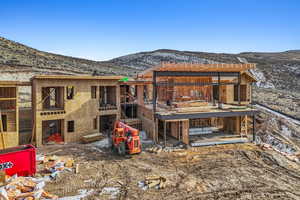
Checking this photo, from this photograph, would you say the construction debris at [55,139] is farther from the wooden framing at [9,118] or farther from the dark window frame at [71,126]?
the wooden framing at [9,118]

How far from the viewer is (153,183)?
10547 mm

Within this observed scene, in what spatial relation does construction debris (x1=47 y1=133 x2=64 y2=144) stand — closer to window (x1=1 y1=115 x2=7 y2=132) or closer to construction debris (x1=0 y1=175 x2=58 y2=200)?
window (x1=1 y1=115 x2=7 y2=132)

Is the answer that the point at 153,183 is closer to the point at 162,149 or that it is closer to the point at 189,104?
the point at 162,149

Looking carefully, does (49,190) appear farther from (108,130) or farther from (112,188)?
(108,130)

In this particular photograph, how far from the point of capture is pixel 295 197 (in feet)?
31.9

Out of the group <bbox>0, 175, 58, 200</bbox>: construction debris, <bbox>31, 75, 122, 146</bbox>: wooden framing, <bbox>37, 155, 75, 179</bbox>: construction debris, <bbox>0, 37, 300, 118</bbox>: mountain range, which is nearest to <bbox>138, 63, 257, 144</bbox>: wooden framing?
<bbox>31, 75, 122, 146</bbox>: wooden framing

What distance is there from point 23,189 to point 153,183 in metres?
5.84

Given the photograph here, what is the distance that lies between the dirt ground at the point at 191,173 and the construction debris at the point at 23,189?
556 millimetres

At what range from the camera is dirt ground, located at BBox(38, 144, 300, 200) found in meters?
9.91

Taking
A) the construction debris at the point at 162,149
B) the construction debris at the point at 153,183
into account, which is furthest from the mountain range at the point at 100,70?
the construction debris at the point at 153,183

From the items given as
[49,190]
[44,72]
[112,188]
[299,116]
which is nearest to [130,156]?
[112,188]

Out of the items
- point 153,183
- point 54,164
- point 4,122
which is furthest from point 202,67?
point 4,122

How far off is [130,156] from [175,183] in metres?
4.66

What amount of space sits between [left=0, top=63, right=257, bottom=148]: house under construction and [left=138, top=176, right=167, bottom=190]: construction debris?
5376 mm
